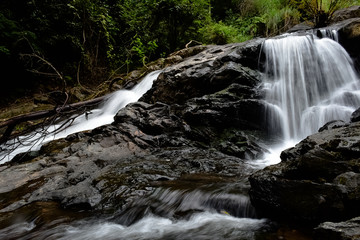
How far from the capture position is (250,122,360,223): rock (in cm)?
179

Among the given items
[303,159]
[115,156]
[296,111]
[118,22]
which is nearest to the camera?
[303,159]

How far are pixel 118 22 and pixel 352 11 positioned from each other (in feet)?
35.8

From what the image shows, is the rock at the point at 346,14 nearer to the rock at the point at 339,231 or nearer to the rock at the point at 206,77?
the rock at the point at 206,77

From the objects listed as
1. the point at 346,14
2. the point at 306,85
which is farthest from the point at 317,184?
the point at 346,14

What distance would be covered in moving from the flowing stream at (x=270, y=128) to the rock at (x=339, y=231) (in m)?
0.39

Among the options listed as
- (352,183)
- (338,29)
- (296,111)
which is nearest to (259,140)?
(296,111)

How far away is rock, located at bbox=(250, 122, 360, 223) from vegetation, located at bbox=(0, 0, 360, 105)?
8.82 m

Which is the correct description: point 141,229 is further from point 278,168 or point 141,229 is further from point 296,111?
point 296,111

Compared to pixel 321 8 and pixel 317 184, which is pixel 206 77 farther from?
pixel 321 8

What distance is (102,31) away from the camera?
37.7ft

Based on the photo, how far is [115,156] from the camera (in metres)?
4.46

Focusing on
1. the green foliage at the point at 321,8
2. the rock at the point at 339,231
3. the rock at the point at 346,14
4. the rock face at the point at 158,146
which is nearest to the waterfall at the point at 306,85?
the rock face at the point at 158,146

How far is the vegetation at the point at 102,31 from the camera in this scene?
9828 mm

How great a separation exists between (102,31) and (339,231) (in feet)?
40.9
